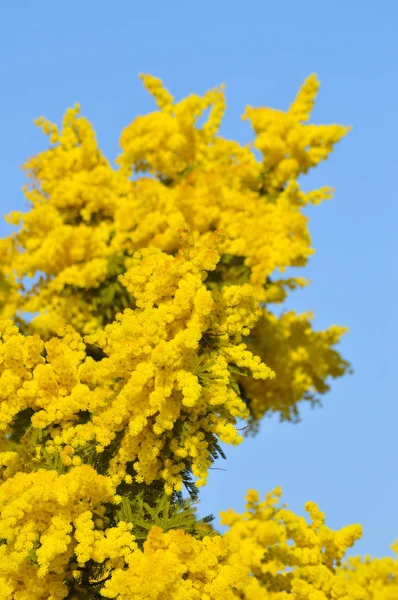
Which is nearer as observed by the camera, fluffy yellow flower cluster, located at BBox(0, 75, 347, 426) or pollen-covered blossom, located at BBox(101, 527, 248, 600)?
pollen-covered blossom, located at BBox(101, 527, 248, 600)

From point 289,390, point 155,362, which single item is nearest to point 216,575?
point 155,362

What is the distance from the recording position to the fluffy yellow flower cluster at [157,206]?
74.7 feet

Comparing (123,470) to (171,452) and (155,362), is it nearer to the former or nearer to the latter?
(171,452)

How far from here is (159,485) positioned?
13.6 metres

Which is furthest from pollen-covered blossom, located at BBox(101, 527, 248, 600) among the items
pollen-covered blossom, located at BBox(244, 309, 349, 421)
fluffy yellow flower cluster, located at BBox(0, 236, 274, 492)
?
pollen-covered blossom, located at BBox(244, 309, 349, 421)

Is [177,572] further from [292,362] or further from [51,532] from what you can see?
[292,362]

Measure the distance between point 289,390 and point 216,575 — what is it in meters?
15.2

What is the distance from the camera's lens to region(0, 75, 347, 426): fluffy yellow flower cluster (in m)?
22.8

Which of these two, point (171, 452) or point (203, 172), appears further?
point (203, 172)

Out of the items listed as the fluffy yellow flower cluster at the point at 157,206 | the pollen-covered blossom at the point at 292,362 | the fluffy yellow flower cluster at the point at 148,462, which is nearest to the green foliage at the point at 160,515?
the fluffy yellow flower cluster at the point at 148,462

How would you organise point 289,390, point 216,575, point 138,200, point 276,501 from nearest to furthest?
point 216,575 < point 276,501 < point 138,200 < point 289,390

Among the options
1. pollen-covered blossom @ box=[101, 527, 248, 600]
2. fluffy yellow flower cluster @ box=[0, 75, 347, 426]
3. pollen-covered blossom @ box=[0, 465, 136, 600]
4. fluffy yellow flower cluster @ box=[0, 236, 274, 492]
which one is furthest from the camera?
fluffy yellow flower cluster @ box=[0, 75, 347, 426]

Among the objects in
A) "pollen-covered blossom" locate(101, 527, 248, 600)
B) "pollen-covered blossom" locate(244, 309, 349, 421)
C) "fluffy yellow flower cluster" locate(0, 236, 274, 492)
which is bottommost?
"pollen-covered blossom" locate(101, 527, 248, 600)

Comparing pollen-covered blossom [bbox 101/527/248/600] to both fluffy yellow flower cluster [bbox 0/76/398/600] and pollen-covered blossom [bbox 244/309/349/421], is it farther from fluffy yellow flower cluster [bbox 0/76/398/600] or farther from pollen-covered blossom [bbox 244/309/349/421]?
pollen-covered blossom [bbox 244/309/349/421]
